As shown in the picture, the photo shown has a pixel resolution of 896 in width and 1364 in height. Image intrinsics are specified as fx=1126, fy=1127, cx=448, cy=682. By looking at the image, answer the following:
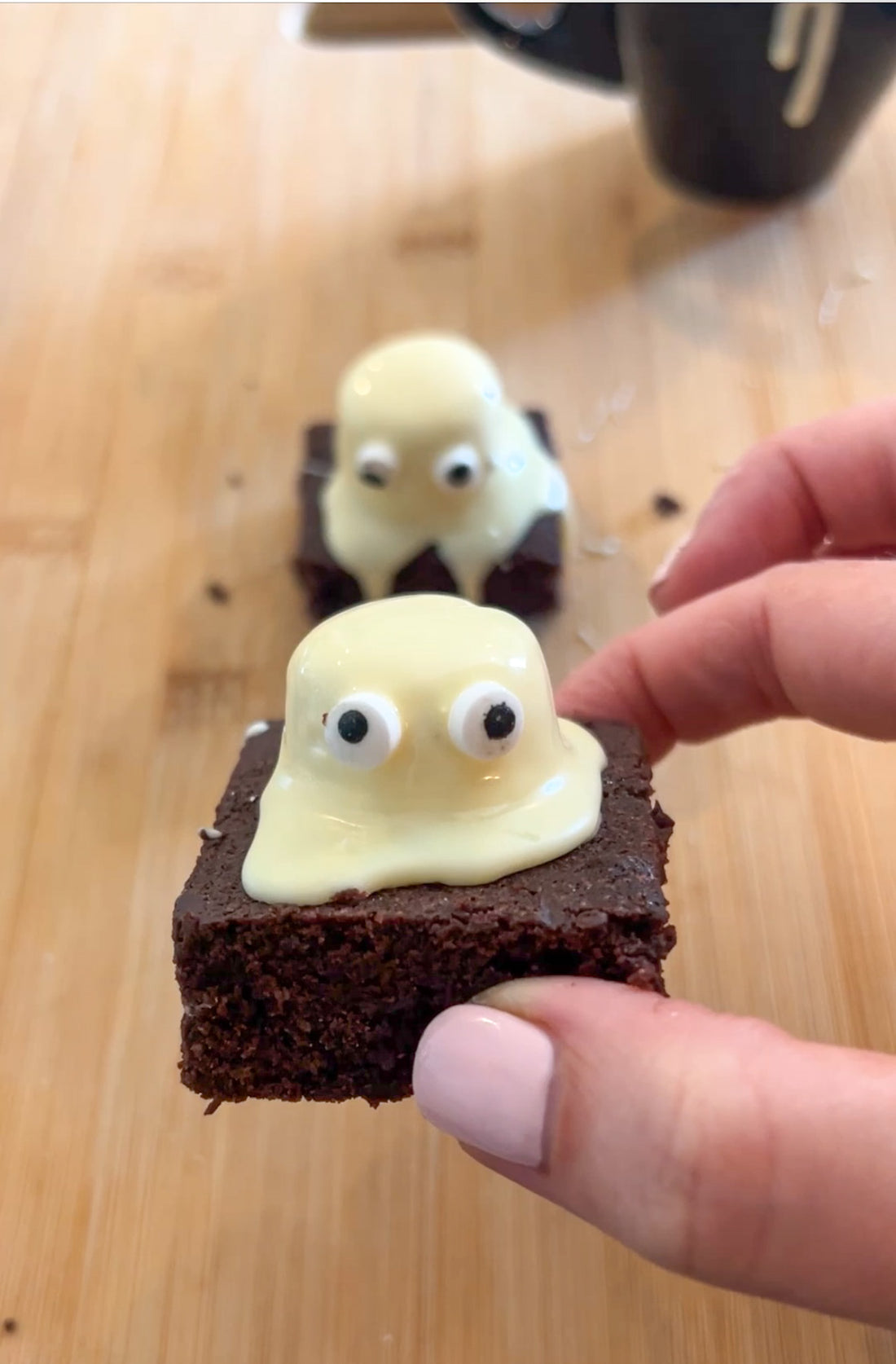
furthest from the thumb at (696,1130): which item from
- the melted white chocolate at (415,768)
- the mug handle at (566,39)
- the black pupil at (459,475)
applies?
the mug handle at (566,39)

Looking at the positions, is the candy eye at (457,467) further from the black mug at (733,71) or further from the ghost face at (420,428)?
the black mug at (733,71)

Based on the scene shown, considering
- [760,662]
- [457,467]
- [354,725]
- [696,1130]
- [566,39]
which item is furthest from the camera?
[566,39]

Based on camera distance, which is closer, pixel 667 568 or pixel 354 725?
pixel 354 725

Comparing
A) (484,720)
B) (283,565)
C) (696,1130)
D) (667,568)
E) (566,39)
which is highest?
(566,39)

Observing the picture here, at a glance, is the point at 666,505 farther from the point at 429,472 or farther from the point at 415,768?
the point at 415,768

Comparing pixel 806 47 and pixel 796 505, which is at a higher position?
pixel 806 47

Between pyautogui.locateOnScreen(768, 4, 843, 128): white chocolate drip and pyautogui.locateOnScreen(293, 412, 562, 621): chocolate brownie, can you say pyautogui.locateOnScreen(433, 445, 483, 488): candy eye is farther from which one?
pyautogui.locateOnScreen(768, 4, 843, 128): white chocolate drip

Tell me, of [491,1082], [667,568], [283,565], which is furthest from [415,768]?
[283,565]
